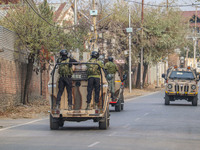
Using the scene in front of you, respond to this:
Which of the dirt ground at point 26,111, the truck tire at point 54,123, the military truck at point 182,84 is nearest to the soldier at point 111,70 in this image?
the dirt ground at point 26,111

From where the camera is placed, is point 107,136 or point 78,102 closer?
point 107,136

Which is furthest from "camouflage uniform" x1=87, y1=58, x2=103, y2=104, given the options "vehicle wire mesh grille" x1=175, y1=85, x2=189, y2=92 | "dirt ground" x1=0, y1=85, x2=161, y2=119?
"vehicle wire mesh grille" x1=175, y1=85, x2=189, y2=92

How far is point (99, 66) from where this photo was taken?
15539 millimetres

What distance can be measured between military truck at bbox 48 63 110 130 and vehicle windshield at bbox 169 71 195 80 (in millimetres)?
15356

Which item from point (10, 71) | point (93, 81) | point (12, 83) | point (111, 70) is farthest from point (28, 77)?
point (93, 81)

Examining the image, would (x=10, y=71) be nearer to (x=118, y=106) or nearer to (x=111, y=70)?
(x=111, y=70)

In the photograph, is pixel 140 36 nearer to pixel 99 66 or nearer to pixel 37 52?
pixel 37 52

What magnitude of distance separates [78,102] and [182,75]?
16.1 meters

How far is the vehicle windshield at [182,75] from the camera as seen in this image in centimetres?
3046

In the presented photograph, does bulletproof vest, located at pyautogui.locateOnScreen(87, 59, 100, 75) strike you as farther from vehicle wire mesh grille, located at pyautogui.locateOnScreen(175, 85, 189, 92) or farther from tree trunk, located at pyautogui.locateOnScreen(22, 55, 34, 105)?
vehicle wire mesh grille, located at pyautogui.locateOnScreen(175, 85, 189, 92)

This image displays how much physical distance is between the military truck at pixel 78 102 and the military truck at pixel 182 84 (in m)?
A: 14.4

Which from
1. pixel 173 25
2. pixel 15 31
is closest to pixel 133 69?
pixel 173 25

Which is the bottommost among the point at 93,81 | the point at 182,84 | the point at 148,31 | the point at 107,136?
the point at 107,136

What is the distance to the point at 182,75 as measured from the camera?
30688 millimetres
